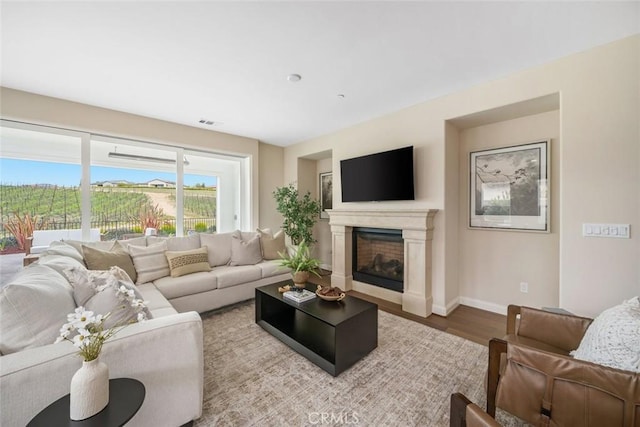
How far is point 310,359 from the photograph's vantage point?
2.08 metres

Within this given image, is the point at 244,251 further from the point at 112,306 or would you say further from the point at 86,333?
the point at 86,333

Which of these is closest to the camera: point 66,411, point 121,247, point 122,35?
point 66,411

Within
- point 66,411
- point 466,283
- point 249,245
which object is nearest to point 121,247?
point 249,245

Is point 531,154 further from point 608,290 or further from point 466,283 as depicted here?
point 466,283

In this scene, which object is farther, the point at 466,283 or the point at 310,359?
the point at 466,283

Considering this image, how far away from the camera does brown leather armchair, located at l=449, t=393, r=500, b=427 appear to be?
0.77 m

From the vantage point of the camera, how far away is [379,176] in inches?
138

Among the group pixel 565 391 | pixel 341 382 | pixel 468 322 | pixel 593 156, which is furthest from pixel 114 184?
pixel 593 156

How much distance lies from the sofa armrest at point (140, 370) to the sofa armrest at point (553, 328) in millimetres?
2076

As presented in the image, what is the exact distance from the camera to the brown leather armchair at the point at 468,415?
768mm

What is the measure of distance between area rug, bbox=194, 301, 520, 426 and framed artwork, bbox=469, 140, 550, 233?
1.53 m

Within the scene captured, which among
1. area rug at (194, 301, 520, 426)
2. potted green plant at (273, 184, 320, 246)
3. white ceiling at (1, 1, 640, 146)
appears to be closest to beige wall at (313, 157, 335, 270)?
potted green plant at (273, 184, 320, 246)

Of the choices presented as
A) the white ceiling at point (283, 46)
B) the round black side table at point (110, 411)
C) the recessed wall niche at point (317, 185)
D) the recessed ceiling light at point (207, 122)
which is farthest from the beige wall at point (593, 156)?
the recessed ceiling light at point (207, 122)

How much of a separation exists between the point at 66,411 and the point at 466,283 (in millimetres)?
3752
